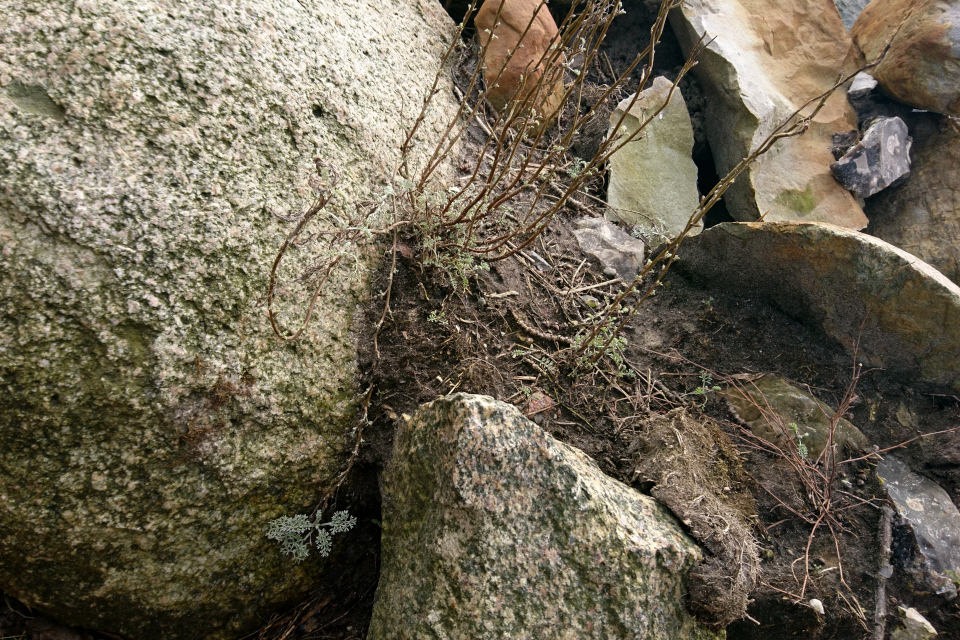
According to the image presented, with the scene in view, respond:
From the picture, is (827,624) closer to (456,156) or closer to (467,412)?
(467,412)

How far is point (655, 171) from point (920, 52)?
165 cm

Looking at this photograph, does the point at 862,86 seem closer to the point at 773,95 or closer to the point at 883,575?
the point at 773,95

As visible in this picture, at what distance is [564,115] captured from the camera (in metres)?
3.61

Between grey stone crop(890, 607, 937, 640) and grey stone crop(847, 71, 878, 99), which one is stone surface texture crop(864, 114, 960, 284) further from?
grey stone crop(890, 607, 937, 640)

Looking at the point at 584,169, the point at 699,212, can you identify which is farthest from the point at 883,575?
the point at 584,169

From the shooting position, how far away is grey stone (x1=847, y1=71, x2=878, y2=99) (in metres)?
3.66

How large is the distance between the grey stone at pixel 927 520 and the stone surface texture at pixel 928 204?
4.25ft

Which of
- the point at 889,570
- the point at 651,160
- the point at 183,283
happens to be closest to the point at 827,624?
the point at 889,570

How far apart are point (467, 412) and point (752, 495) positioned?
1556 mm

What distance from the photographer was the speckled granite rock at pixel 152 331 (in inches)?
65.9

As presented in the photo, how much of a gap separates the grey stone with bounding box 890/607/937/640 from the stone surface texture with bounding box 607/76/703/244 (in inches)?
79.8

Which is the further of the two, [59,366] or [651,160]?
[651,160]

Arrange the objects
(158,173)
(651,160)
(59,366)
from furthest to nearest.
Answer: (651,160), (158,173), (59,366)

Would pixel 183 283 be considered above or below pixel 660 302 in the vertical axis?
below
